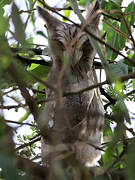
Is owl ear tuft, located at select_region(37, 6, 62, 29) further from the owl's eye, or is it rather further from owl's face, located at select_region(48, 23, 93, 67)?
the owl's eye

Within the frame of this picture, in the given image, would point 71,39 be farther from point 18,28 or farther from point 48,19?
point 18,28

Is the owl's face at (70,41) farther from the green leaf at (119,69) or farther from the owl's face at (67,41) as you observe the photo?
the green leaf at (119,69)

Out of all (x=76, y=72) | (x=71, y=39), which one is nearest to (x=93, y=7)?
(x=71, y=39)

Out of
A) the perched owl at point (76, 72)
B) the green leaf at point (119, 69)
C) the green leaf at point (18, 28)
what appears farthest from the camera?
the perched owl at point (76, 72)

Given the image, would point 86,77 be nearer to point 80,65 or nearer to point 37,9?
point 80,65

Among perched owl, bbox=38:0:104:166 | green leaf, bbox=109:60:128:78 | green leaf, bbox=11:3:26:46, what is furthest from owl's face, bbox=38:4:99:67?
green leaf, bbox=11:3:26:46

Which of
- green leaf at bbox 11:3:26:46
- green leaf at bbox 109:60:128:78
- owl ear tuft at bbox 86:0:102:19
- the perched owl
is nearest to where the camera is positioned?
green leaf at bbox 11:3:26:46

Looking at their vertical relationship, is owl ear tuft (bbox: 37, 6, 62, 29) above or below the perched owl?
above

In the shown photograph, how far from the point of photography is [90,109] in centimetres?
141

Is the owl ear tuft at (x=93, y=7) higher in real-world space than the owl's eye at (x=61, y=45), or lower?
higher

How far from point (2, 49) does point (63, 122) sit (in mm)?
165

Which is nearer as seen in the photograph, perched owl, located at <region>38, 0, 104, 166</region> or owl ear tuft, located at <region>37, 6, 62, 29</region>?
perched owl, located at <region>38, 0, 104, 166</region>

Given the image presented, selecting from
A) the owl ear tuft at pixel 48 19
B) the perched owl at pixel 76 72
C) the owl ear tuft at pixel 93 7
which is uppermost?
the owl ear tuft at pixel 93 7

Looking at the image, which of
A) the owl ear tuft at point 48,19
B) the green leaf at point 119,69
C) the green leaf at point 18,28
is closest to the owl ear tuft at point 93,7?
the owl ear tuft at point 48,19
